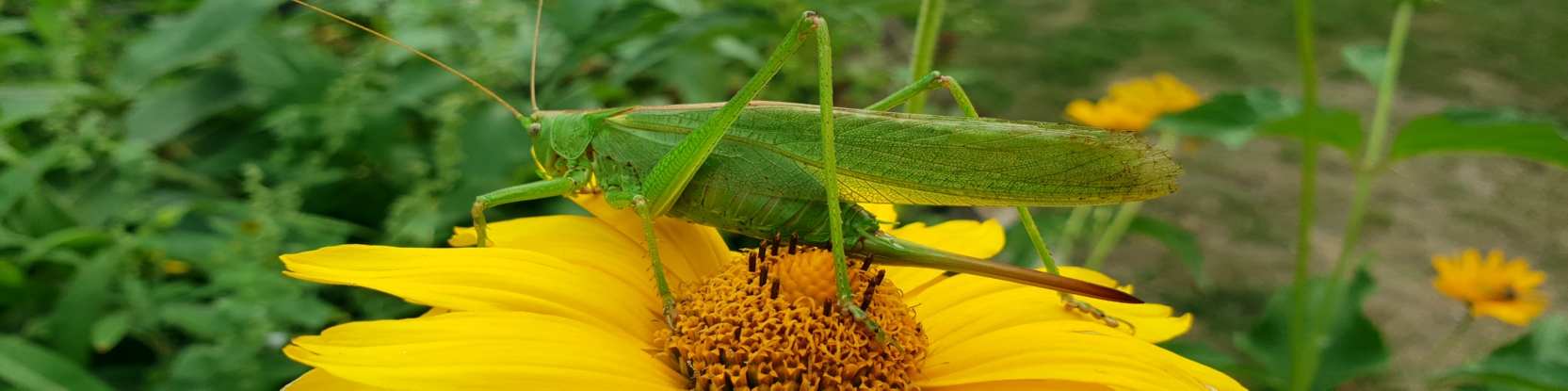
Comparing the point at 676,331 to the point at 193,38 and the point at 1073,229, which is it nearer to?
the point at 193,38

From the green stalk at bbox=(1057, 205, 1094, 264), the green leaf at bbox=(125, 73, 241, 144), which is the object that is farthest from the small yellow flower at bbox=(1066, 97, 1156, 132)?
the green leaf at bbox=(125, 73, 241, 144)

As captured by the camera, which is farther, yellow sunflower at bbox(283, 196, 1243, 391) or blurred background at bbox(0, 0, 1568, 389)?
blurred background at bbox(0, 0, 1568, 389)

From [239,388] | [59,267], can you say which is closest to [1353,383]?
[239,388]

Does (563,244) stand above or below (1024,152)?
below

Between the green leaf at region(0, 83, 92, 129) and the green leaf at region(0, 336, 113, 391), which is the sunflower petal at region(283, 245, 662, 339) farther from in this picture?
the green leaf at region(0, 83, 92, 129)

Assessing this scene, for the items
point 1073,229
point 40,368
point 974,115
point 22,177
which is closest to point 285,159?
point 22,177

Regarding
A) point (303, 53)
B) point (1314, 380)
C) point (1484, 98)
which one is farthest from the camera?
point (1484, 98)

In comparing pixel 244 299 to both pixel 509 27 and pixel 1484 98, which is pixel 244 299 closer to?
pixel 509 27
